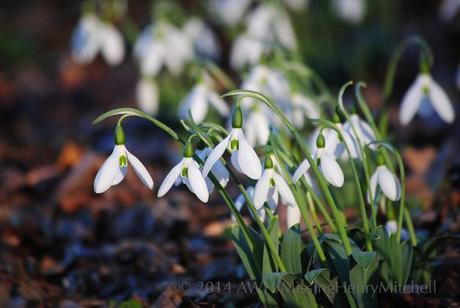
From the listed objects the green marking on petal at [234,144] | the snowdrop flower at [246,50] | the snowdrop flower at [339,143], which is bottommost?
the snowdrop flower at [339,143]

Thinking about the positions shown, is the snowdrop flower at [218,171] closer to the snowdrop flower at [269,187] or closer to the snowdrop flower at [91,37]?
the snowdrop flower at [269,187]

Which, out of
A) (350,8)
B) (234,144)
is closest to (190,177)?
(234,144)

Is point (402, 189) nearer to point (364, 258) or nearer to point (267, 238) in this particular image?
point (364, 258)

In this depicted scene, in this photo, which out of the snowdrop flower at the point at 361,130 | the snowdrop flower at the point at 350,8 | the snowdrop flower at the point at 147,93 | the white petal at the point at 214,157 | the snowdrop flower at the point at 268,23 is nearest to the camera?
the white petal at the point at 214,157

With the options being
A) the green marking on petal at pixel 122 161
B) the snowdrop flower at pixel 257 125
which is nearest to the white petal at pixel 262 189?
the green marking on petal at pixel 122 161

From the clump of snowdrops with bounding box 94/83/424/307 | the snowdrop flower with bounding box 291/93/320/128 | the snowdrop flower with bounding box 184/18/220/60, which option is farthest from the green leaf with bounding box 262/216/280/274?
the snowdrop flower with bounding box 184/18/220/60

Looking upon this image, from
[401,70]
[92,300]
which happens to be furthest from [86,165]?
[401,70]

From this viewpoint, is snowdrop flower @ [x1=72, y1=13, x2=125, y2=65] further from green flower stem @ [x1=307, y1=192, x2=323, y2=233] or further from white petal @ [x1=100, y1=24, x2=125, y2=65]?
green flower stem @ [x1=307, y1=192, x2=323, y2=233]
